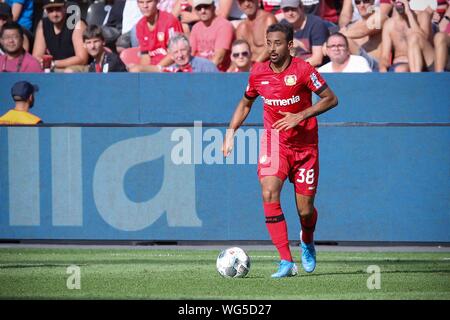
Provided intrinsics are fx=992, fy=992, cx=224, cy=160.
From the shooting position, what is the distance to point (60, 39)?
48.7ft

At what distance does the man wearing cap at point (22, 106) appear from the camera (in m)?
13.5

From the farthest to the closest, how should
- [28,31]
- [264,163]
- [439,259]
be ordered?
[28,31], [439,259], [264,163]

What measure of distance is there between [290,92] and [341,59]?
375cm

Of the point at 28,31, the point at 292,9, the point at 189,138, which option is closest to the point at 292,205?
the point at 189,138

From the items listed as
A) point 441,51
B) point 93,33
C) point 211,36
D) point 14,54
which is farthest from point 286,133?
point 14,54

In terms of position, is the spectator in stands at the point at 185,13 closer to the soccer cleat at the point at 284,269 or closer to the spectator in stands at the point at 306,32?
the spectator in stands at the point at 306,32

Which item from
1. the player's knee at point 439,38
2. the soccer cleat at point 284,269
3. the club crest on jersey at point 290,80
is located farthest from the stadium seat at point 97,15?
the soccer cleat at point 284,269

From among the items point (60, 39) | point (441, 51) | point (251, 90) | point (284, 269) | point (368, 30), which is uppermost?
point (368, 30)

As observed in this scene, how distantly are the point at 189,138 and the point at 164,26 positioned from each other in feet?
7.36

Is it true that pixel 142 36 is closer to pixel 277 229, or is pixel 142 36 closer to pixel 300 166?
pixel 300 166

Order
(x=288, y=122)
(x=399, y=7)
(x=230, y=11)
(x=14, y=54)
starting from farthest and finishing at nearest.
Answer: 1. (x=230, y=11)
2. (x=14, y=54)
3. (x=399, y=7)
4. (x=288, y=122)

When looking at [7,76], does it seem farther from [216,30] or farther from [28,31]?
[216,30]

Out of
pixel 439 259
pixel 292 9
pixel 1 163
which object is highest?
pixel 292 9

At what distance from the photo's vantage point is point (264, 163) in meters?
9.65
